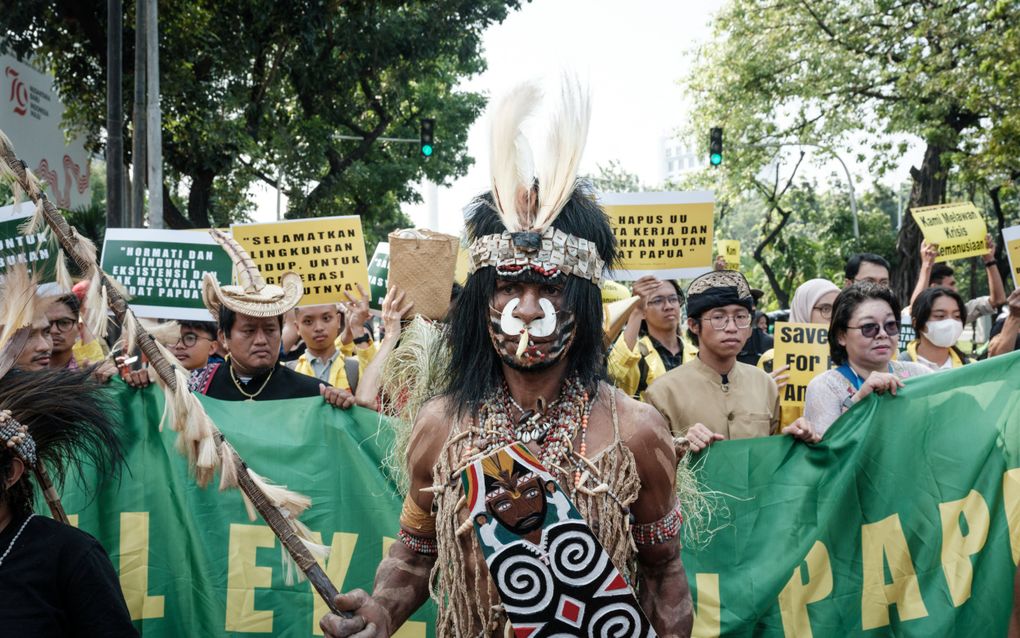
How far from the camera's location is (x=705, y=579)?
14.5 ft

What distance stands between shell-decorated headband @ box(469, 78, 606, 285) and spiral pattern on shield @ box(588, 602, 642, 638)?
2.78 ft

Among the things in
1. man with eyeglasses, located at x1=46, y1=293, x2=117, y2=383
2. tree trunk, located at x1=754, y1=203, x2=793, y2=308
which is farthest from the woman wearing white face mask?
tree trunk, located at x1=754, y1=203, x2=793, y2=308

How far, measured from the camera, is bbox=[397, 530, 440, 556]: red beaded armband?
2.87 meters

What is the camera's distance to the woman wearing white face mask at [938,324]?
6102 millimetres

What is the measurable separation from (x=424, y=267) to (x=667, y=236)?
1.43 meters

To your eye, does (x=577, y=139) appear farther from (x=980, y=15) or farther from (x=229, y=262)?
(x=980, y=15)

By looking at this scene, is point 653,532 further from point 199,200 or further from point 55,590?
point 199,200

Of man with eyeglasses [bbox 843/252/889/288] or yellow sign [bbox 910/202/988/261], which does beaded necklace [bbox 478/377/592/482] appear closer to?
man with eyeglasses [bbox 843/252/889/288]

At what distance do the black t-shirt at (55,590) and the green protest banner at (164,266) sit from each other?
3520mm

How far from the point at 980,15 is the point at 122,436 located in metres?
17.5

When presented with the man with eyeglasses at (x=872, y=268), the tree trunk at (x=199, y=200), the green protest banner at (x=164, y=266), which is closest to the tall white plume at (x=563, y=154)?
the green protest banner at (x=164, y=266)

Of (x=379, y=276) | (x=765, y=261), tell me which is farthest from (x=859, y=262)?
(x=765, y=261)

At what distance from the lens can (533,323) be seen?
2662 millimetres

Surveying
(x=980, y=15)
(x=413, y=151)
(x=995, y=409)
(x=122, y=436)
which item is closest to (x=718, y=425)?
(x=995, y=409)
